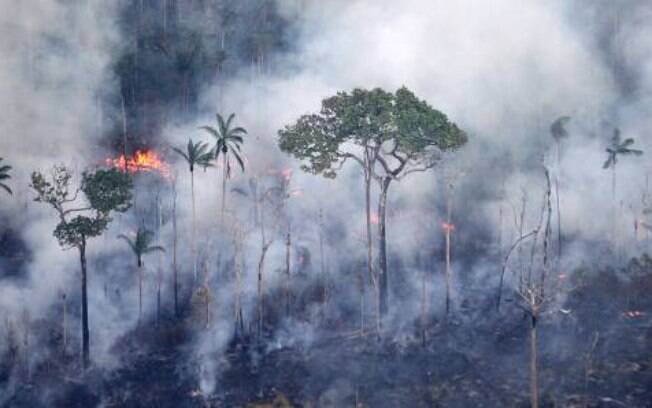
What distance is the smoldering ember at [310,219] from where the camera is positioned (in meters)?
37.6

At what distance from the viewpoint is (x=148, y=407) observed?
116 feet

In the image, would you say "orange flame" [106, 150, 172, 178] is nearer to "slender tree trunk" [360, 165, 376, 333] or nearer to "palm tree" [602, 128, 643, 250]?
"slender tree trunk" [360, 165, 376, 333]

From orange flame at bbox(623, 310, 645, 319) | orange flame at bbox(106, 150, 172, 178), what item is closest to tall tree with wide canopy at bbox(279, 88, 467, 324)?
orange flame at bbox(623, 310, 645, 319)

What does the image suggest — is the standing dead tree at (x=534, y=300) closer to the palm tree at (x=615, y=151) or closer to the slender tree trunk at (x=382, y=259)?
the palm tree at (x=615, y=151)

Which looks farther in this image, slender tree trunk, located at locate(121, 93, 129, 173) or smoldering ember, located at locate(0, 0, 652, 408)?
slender tree trunk, located at locate(121, 93, 129, 173)

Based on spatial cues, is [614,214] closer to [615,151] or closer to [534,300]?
[615,151]

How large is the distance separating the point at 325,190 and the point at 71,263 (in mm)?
27048

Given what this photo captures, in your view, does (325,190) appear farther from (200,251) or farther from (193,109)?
(193,109)

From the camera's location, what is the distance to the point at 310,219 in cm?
6188

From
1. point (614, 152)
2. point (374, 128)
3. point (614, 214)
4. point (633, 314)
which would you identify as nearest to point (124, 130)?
point (374, 128)

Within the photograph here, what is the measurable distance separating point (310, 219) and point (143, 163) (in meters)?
25.2

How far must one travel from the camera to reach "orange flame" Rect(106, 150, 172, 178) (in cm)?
7165

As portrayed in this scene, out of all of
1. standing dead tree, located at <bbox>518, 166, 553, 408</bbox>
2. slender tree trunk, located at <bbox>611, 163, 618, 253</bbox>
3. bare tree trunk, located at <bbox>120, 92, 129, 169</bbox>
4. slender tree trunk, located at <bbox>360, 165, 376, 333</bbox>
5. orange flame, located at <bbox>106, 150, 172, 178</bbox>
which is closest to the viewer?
standing dead tree, located at <bbox>518, 166, 553, 408</bbox>

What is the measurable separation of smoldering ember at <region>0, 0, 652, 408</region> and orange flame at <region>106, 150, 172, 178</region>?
0.72m
